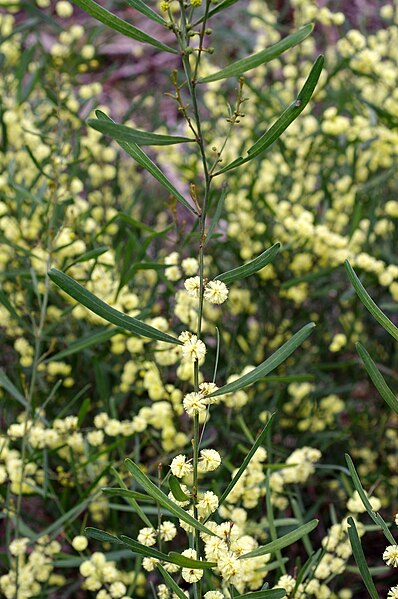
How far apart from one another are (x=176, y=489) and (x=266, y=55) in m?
0.32

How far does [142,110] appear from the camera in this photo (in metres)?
2.14

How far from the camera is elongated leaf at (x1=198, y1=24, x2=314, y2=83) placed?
556 millimetres

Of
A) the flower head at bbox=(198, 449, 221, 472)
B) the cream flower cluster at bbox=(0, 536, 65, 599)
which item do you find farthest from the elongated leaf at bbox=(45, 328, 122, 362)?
the flower head at bbox=(198, 449, 221, 472)

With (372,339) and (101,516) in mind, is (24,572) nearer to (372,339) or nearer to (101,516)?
(101,516)

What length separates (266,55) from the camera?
571mm

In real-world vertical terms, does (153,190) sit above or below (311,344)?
above

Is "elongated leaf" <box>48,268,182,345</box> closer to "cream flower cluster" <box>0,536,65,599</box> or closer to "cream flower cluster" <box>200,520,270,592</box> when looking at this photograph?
"cream flower cluster" <box>200,520,270,592</box>

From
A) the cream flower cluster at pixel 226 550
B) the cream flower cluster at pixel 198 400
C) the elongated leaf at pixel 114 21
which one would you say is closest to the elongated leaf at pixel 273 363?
the cream flower cluster at pixel 198 400

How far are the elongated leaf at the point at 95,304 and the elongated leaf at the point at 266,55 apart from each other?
18cm

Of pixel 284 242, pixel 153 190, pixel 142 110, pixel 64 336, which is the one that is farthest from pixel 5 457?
pixel 142 110

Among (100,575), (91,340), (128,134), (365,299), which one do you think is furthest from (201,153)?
(100,575)

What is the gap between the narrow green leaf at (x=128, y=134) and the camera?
53cm

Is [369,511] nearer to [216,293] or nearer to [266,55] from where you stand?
[216,293]

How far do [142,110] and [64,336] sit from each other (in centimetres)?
100
